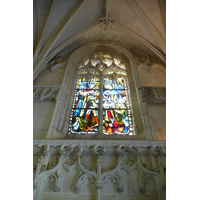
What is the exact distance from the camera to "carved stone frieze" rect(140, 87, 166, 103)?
18.8 ft

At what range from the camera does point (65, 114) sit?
579 cm

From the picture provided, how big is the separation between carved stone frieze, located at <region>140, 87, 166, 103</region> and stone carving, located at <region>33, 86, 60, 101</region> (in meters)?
2.85

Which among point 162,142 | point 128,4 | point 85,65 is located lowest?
point 162,142

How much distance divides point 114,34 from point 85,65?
6.65 feet

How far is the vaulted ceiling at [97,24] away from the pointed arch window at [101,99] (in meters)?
1.09

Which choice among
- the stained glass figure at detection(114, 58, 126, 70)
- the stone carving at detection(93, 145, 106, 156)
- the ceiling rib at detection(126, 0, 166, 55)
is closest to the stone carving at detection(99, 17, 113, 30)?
the ceiling rib at detection(126, 0, 166, 55)

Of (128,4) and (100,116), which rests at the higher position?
(128,4)

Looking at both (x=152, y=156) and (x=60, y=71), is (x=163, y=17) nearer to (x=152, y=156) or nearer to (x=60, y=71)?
(x=60, y=71)

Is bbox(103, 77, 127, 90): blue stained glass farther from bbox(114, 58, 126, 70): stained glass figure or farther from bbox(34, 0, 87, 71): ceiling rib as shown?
bbox(34, 0, 87, 71): ceiling rib

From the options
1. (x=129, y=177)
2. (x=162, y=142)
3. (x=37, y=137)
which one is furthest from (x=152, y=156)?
(x=37, y=137)

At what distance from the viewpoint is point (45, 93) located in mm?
6062

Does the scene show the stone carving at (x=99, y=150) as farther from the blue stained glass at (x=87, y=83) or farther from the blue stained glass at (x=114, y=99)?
the blue stained glass at (x=87, y=83)

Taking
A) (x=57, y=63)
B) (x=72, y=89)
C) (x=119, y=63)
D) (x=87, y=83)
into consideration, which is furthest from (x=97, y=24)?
(x=72, y=89)

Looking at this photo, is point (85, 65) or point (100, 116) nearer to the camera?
point (100, 116)
